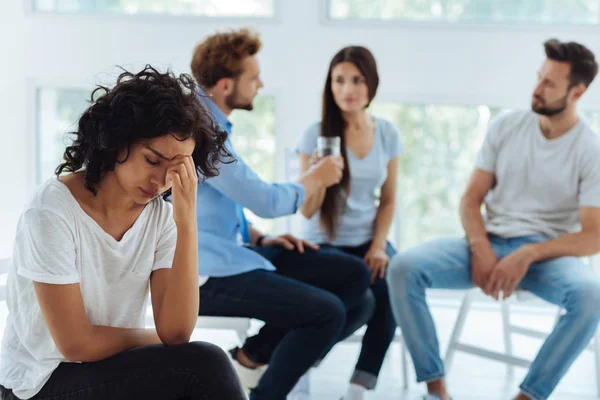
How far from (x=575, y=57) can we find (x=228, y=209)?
131 cm

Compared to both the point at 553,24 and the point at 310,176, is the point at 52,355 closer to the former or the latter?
the point at 310,176

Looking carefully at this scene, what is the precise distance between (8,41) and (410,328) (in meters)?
2.52

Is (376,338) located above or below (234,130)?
below

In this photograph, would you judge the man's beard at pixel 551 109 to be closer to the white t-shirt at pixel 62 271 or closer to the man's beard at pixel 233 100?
the man's beard at pixel 233 100

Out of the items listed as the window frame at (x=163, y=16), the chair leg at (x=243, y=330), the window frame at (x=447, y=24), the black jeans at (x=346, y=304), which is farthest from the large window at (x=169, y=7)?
the chair leg at (x=243, y=330)

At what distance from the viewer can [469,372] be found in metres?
2.82

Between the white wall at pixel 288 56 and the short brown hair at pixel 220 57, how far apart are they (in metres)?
1.33

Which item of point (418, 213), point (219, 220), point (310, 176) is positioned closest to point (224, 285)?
point (219, 220)

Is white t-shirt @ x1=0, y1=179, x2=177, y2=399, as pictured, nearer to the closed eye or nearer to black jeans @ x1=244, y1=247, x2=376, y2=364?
the closed eye

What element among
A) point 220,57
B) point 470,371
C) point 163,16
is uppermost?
point 163,16

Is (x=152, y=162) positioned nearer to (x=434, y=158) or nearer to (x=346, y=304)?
(x=346, y=304)

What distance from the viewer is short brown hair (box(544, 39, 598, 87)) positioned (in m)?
2.52

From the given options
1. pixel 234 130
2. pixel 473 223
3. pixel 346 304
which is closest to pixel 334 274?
pixel 346 304

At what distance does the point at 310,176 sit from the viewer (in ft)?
7.48
